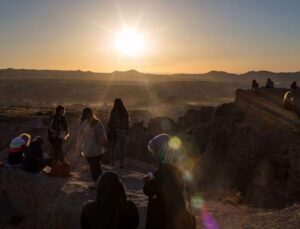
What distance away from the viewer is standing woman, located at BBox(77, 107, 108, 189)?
10133 mm

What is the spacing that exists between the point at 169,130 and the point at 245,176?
14458 mm

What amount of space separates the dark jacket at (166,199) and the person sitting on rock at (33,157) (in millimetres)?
7070

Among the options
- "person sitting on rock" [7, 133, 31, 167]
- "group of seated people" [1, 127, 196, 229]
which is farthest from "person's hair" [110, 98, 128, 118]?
"group of seated people" [1, 127, 196, 229]

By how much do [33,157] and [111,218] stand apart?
761cm

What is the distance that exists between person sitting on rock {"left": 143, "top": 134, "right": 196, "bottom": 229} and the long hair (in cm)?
60

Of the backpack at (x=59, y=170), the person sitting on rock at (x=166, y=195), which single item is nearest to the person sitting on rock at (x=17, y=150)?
the backpack at (x=59, y=170)

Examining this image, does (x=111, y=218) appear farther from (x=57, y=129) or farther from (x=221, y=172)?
(x=221, y=172)

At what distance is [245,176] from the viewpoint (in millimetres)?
19109

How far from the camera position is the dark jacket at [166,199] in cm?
495

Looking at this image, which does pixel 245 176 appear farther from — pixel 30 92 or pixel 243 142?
pixel 30 92

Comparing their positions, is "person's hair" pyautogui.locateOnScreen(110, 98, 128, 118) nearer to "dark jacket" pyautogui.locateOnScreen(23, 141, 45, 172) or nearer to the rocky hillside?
the rocky hillside

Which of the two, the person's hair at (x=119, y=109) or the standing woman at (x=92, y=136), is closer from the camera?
the standing woman at (x=92, y=136)

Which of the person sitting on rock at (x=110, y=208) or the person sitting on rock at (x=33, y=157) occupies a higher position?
the person sitting on rock at (x=110, y=208)

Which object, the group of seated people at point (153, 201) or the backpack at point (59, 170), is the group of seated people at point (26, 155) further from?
the group of seated people at point (153, 201)
